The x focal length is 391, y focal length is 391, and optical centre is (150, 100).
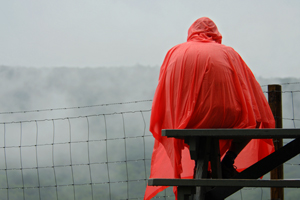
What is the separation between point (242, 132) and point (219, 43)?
2.97 feet

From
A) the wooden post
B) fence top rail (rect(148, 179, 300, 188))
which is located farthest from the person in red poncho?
the wooden post

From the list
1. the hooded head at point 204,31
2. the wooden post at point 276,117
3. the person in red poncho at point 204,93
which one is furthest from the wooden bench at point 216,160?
the wooden post at point 276,117

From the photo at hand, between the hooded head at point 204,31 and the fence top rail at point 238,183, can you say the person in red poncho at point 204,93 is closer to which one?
the hooded head at point 204,31

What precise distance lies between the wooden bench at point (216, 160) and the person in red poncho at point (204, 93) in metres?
0.13

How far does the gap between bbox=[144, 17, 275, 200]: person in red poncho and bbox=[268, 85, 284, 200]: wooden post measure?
800 millimetres

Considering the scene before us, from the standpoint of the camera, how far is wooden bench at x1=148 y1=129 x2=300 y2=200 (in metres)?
2.36

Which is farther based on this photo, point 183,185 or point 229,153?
point 229,153

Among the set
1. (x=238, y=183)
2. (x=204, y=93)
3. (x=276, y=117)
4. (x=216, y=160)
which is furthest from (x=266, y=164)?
(x=276, y=117)

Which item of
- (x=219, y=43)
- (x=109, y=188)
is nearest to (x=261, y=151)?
(x=219, y=43)

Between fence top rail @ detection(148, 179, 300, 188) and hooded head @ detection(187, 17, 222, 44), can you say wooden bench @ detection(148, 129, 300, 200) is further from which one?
hooded head @ detection(187, 17, 222, 44)

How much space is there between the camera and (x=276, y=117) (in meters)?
3.81

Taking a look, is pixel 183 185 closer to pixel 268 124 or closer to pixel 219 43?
pixel 268 124

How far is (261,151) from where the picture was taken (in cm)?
331

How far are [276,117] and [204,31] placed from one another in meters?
1.36
